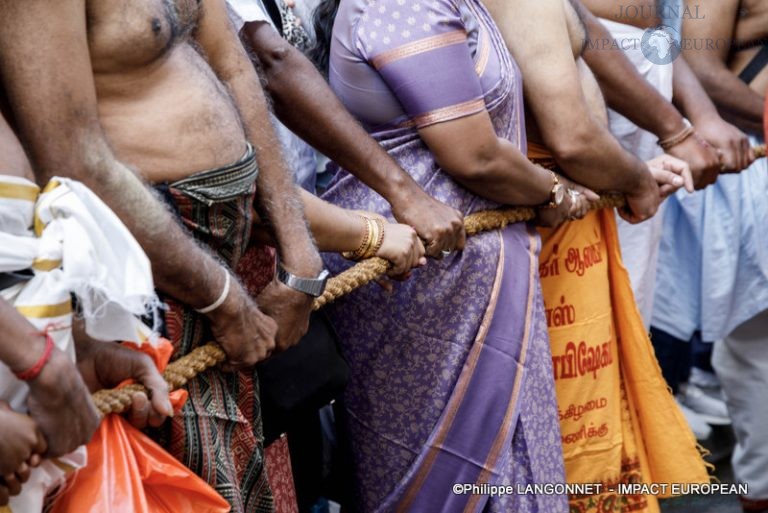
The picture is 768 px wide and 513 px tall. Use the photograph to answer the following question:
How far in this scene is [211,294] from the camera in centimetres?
175

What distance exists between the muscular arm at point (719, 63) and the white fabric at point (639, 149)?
0.88ft

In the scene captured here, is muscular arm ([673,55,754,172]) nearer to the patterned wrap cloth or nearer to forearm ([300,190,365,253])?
forearm ([300,190,365,253])

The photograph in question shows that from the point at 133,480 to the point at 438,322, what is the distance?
1.10 meters

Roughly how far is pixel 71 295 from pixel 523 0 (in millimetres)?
1501

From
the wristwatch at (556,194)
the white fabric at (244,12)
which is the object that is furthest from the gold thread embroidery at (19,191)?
the wristwatch at (556,194)

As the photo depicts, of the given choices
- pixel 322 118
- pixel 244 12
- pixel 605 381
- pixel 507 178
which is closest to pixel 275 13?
pixel 244 12

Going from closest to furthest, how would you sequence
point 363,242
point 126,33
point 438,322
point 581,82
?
1. point 126,33
2. point 363,242
3. point 438,322
4. point 581,82

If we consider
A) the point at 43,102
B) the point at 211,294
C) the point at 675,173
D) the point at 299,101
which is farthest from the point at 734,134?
the point at 43,102

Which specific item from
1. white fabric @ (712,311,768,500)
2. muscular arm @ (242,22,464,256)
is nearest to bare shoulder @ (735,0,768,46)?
white fabric @ (712,311,768,500)

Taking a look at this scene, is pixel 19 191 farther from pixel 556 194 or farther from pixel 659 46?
pixel 659 46

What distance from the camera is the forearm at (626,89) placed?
2998 millimetres

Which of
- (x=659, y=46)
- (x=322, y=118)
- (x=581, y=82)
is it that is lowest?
(x=659, y=46)

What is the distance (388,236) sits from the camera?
2.28m

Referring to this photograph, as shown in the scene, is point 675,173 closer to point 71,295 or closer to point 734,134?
point 734,134
